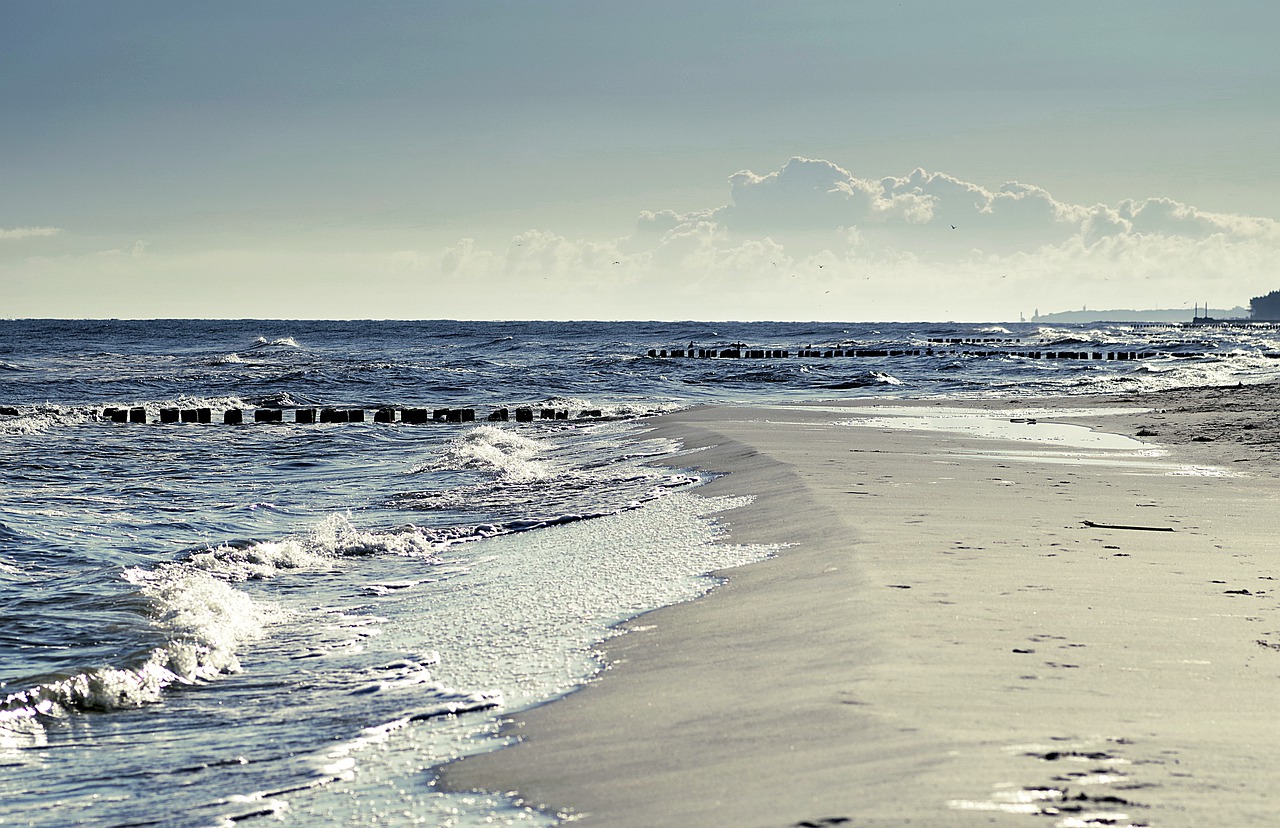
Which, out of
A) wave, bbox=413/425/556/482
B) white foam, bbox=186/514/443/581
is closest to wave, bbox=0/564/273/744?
white foam, bbox=186/514/443/581

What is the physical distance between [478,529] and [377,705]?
5352mm

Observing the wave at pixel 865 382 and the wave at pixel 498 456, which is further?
the wave at pixel 865 382

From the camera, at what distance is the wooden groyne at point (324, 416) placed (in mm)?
25656

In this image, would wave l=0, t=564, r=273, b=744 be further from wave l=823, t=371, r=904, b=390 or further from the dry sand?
wave l=823, t=371, r=904, b=390

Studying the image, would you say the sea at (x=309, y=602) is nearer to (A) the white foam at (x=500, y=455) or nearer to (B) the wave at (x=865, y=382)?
(A) the white foam at (x=500, y=455)

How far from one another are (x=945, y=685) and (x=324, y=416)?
936 inches

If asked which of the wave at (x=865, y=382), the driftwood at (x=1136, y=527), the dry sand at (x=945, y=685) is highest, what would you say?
the wave at (x=865, y=382)

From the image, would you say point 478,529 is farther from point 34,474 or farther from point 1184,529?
point 34,474

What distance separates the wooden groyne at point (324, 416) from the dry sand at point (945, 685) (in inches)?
692

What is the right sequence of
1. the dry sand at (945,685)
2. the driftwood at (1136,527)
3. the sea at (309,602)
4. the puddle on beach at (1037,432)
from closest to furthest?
the dry sand at (945,685) → the sea at (309,602) → the driftwood at (1136,527) → the puddle on beach at (1037,432)

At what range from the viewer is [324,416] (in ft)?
86.2

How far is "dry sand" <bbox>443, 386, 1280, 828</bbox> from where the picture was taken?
10.6 ft

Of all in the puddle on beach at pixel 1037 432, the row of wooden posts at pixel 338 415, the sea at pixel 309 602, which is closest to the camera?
the sea at pixel 309 602

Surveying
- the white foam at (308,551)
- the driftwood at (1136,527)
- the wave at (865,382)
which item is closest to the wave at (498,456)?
the white foam at (308,551)
